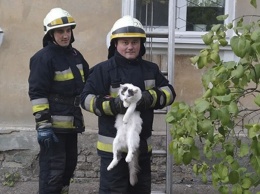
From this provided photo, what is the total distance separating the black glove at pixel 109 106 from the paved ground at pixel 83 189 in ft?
6.73

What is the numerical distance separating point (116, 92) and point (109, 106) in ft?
0.50

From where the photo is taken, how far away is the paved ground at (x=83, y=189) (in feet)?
19.2

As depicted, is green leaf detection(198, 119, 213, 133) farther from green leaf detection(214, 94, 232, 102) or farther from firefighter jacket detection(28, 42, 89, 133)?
firefighter jacket detection(28, 42, 89, 133)

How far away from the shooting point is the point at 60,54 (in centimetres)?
466

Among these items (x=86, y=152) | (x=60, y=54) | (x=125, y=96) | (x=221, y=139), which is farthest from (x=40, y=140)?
(x=221, y=139)

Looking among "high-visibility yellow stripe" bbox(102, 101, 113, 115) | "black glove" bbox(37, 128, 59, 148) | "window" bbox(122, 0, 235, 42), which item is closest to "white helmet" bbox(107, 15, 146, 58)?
"high-visibility yellow stripe" bbox(102, 101, 113, 115)

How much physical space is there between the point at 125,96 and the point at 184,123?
1274 millimetres

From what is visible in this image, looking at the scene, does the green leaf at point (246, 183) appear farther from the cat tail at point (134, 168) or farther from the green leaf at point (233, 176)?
the cat tail at point (134, 168)

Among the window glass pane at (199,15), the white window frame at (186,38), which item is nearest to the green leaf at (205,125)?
the white window frame at (186,38)

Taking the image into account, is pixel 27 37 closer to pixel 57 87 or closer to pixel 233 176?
pixel 57 87

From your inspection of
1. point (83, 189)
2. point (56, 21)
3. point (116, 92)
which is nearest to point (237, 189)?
point (116, 92)

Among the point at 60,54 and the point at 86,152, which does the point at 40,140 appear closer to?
the point at 60,54

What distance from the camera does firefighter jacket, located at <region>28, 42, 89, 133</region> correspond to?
177 inches

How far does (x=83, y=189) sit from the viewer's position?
19.5ft
